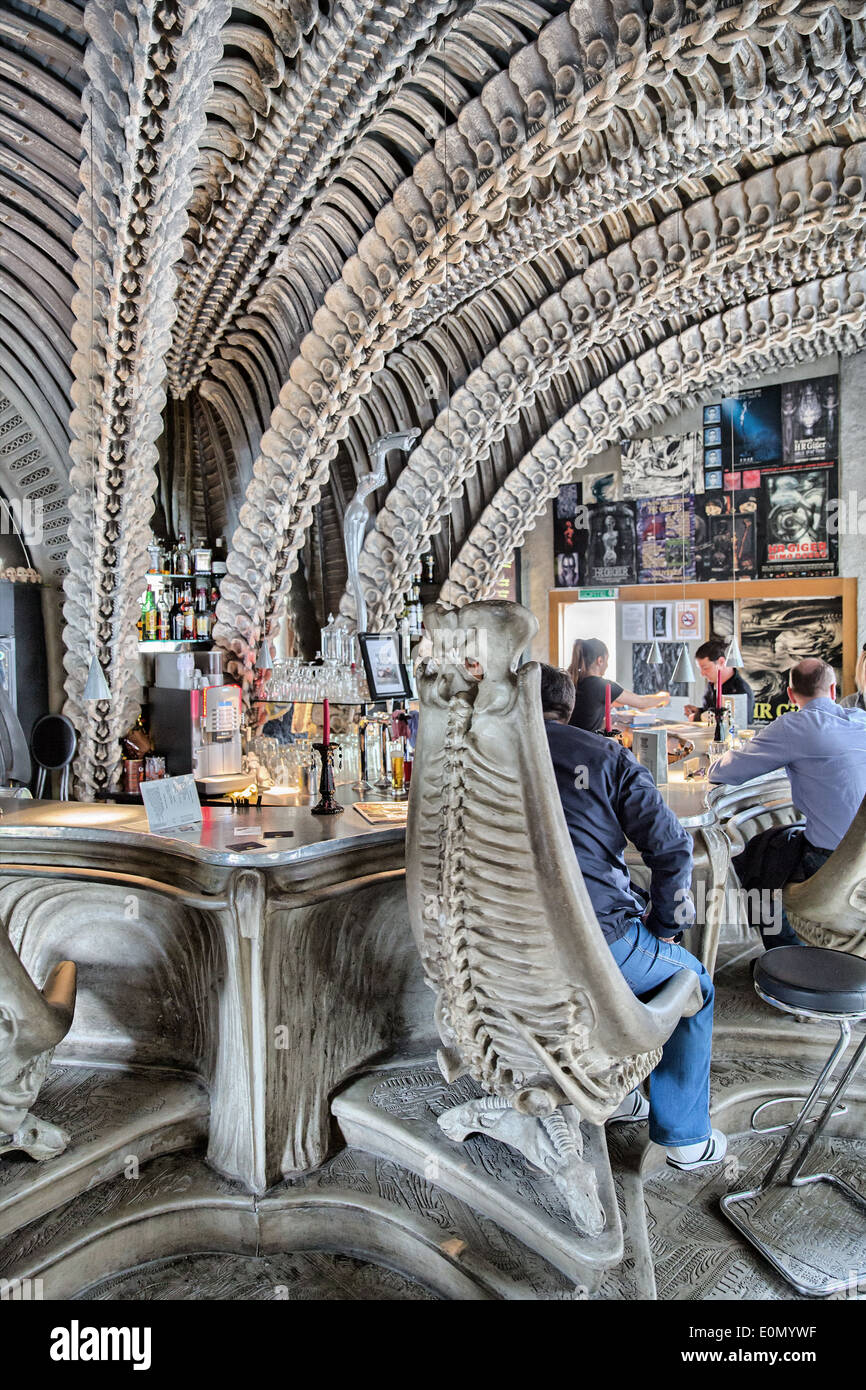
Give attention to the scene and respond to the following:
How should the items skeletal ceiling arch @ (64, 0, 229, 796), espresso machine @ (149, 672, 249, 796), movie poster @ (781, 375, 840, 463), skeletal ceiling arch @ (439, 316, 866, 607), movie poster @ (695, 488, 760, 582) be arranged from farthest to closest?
movie poster @ (695, 488, 760, 582) → movie poster @ (781, 375, 840, 463) → skeletal ceiling arch @ (439, 316, 866, 607) → espresso machine @ (149, 672, 249, 796) → skeletal ceiling arch @ (64, 0, 229, 796)

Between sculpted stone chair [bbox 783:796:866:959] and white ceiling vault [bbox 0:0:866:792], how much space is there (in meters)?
3.15

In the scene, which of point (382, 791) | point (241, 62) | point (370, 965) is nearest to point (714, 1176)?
point (370, 965)

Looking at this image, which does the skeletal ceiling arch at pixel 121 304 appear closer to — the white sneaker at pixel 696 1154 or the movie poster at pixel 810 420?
the white sneaker at pixel 696 1154

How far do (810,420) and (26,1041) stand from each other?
→ 29.1 feet

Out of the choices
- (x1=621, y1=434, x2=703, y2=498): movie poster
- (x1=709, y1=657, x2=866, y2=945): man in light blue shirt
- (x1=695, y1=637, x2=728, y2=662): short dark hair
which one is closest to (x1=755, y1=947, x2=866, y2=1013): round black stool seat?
(x1=709, y1=657, x2=866, y2=945): man in light blue shirt

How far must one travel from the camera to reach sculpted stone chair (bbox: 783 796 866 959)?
2666 millimetres

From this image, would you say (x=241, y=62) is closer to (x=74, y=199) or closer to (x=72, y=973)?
(x=74, y=199)

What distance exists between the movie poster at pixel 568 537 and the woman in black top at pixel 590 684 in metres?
5.45

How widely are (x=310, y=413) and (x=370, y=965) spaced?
4347mm

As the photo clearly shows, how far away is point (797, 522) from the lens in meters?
8.81

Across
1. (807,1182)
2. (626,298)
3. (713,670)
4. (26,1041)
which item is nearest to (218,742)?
(26,1041)

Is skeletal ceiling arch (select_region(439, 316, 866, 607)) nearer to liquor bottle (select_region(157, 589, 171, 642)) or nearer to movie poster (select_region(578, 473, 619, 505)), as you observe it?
movie poster (select_region(578, 473, 619, 505))

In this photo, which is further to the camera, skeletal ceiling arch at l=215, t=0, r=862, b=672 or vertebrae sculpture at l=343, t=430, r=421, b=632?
vertebrae sculpture at l=343, t=430, r=421, b=632
